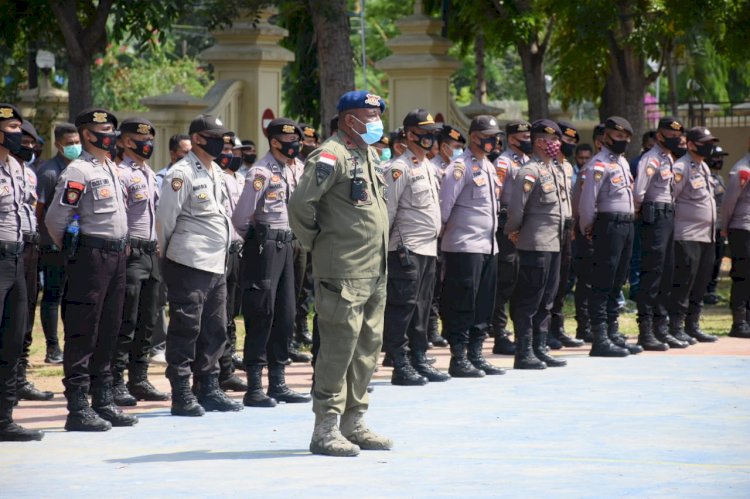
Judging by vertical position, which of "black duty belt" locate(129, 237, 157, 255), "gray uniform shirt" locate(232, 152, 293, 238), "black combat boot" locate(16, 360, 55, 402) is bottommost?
"black combat boot" locate(16, 360, 55, 402)

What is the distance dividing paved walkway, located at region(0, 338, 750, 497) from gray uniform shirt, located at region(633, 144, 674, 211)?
269cm

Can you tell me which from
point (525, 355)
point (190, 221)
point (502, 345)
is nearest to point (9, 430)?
point (190, 221)

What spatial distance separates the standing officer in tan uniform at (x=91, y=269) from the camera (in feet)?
31.3

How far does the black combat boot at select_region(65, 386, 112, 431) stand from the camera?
376 inches

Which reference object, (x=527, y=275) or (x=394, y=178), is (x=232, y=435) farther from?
(x=527, y=275)

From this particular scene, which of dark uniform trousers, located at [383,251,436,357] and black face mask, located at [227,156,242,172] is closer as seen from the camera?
dark uniform trousers, located at [383,251,436,357]

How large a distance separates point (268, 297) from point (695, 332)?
6162 millimetres

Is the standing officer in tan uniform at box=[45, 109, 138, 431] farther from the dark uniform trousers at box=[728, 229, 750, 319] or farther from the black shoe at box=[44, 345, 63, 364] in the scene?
the dark uniform trousers at box=[728, 229, 750, 319]

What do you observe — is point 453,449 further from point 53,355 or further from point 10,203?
point 53,355

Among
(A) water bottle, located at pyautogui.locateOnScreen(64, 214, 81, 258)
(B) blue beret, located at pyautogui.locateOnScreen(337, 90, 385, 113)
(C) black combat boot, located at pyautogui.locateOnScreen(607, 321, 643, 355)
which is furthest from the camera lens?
(C) black combat boot, located at pyautogui.locateOnScreen(607, 321, 643, 355)

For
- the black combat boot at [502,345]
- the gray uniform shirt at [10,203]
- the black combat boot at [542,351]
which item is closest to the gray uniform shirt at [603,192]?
the black combat boot at [542,351]

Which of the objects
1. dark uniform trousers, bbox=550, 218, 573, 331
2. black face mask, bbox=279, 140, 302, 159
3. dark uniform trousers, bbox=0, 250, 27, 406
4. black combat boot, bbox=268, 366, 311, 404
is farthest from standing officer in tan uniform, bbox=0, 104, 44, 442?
dark uniform trousers, bbox=550, 218, 573, 331

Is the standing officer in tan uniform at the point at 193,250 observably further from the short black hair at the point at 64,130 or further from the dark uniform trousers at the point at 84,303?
the short black hair at the point at 64,130

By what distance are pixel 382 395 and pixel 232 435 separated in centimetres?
209
